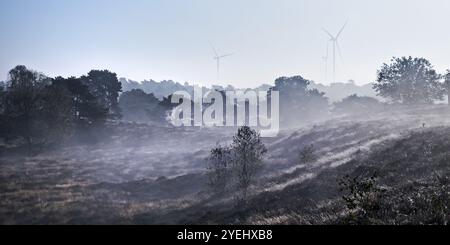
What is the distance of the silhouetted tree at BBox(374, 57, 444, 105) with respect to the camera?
3150 inches

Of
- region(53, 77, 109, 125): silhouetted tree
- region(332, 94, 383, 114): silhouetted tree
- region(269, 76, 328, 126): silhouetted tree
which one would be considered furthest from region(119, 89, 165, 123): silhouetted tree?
region(332, 94, 383, 114): silhouetted tree

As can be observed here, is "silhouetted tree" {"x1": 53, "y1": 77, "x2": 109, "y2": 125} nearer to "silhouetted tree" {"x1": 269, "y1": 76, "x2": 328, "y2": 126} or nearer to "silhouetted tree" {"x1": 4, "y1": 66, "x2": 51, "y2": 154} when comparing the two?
"silhouetted tree" {"x1": 4, "y1": 66, "x2": 51, "y2": 154}

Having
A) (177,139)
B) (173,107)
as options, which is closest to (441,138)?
(177,139)

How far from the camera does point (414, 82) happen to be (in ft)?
264

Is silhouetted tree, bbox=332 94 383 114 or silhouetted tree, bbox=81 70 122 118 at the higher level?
silhouetted tree, bbox=81 70 122 118

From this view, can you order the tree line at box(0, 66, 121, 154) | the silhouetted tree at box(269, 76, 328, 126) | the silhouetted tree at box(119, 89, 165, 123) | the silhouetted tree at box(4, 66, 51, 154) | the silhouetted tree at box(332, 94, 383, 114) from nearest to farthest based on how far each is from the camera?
the silhouetted tree at box(4, 66, 51, 154), the tree line at box(0, 66, 121, 154), the silhouetted tree at box(332, 94, 383, 114), the silhouetted tree at box(269, 76, 328, 126), the silhouetted tree at box(119, 89, 165, 123)

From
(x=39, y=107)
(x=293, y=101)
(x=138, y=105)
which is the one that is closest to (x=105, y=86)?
(x=138, y=105)

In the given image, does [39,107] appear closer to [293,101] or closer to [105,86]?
[105,86]

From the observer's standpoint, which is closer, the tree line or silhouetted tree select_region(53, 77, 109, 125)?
the tree line

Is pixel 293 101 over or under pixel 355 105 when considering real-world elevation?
over

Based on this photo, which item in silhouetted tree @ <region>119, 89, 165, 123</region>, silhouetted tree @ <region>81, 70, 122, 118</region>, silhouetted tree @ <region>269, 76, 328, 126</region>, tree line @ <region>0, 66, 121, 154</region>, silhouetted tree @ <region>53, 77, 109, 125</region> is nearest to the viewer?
tree line @ <region>0, 66, 121, 154</region>

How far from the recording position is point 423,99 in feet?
263
